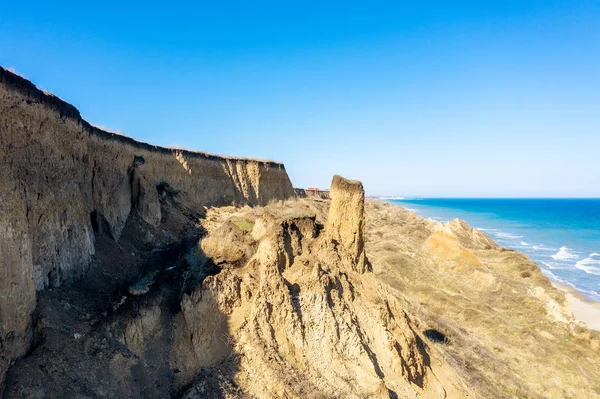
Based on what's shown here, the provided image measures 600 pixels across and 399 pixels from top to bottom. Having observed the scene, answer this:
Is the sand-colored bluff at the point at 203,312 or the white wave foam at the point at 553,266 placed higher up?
the sand-colored bluff at the point at 203,312

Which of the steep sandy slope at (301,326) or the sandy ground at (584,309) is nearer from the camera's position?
the steep sandy slope at (301,326)

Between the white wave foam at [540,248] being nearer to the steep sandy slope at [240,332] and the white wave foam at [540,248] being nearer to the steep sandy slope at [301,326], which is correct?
the steep sandy slope at [240,332]

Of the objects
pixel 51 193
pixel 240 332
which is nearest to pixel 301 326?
pixel 240 332

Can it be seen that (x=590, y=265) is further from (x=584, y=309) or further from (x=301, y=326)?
(x=301, y=326)

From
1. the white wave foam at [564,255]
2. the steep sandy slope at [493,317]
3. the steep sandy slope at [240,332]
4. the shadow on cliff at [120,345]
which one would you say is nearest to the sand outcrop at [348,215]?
the steep sandy slope at [240,332]

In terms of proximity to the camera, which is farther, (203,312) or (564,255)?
(564,255)

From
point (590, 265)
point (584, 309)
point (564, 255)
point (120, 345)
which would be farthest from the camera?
point (564, 255)

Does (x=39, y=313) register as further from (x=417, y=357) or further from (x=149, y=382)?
(x=417, y=357)
